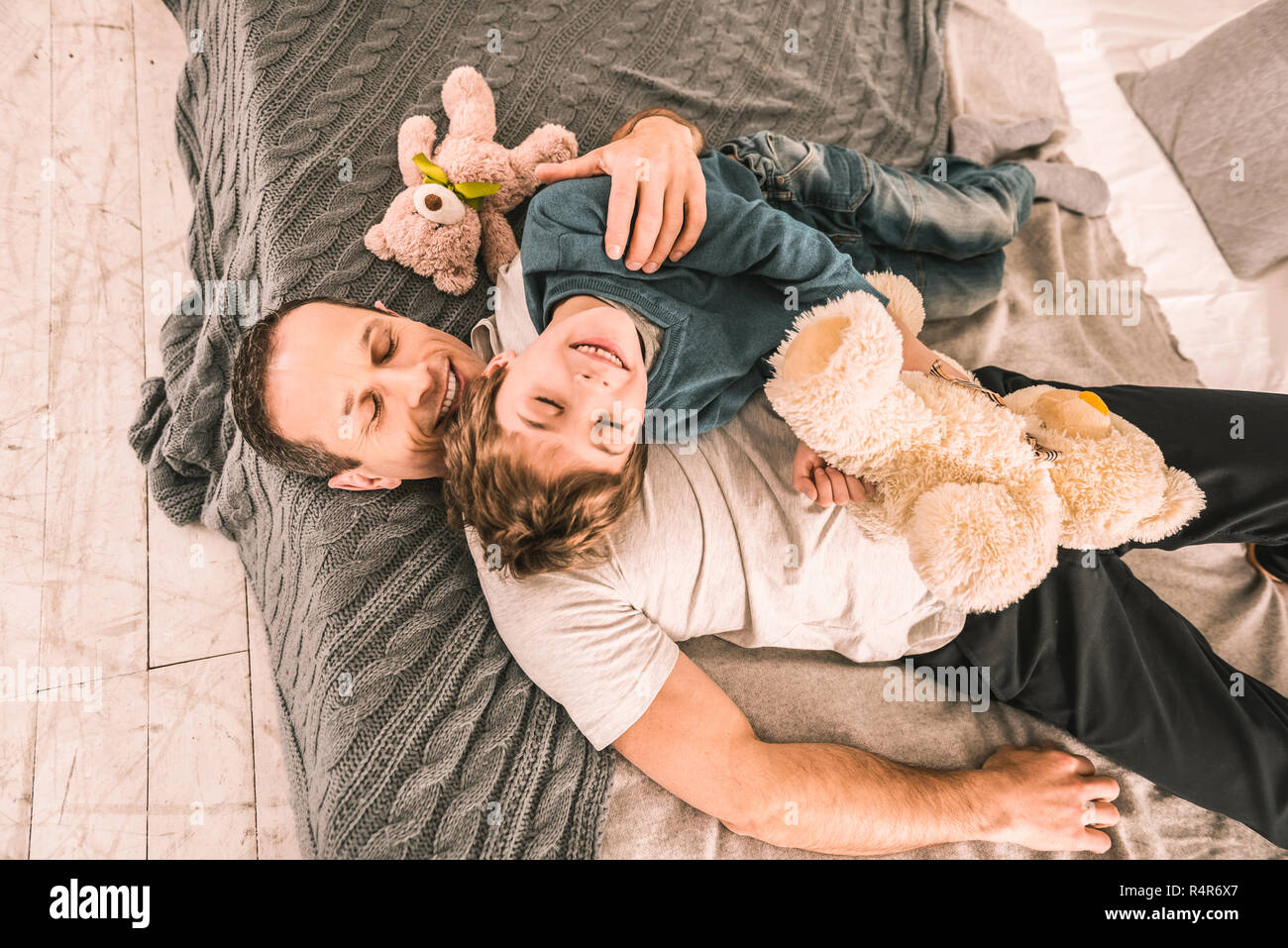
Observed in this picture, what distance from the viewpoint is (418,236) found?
1.01 metres

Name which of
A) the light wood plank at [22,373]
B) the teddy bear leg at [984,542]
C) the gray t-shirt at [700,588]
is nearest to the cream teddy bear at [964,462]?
the teddy bear leg at [984,542]

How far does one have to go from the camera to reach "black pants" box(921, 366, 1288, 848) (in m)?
0.91

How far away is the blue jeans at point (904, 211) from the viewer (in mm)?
1132

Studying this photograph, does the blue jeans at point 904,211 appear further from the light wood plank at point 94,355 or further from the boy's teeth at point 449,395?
the light wood plank at point 94,355

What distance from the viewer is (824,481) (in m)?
0.77

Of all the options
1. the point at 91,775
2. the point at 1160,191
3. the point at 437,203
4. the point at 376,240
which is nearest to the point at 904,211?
the point at 1160,191

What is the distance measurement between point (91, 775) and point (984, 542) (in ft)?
4.35

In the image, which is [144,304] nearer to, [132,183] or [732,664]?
[132,183]

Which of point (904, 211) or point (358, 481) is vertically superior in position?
point (904, 211)

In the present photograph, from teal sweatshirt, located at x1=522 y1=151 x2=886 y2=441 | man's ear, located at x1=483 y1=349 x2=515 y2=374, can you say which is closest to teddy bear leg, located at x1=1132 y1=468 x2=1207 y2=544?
teal sweatshirt, located at x1=522 y1=151 x2=886 y2=441

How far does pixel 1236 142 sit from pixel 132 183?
224 cm

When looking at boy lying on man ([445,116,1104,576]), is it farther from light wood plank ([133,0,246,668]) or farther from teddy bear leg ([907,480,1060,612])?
light wood plank ([133,0,246,668])

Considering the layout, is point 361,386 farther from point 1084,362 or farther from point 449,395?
point 1084,362
